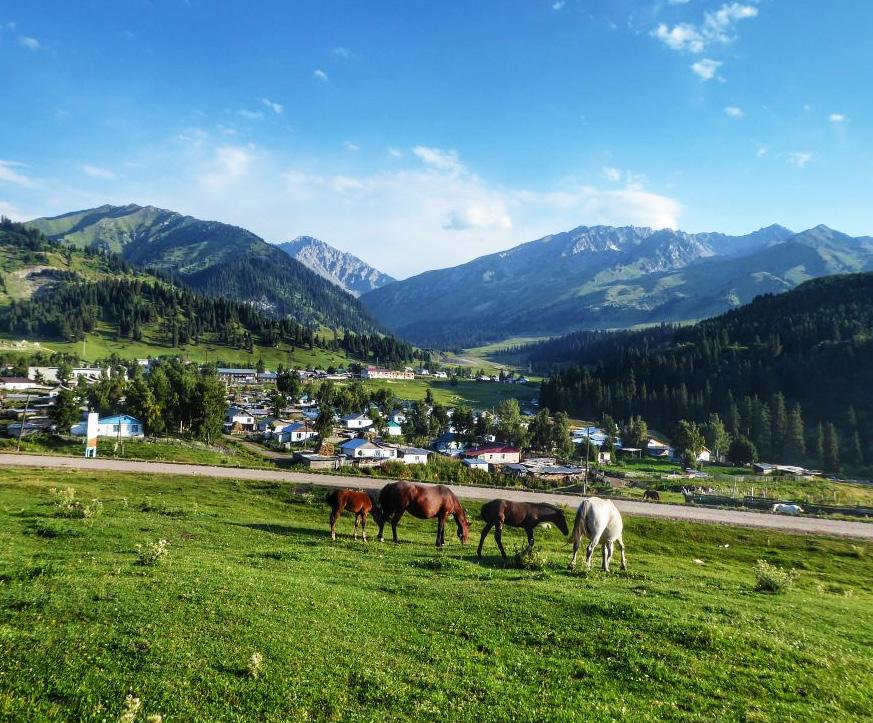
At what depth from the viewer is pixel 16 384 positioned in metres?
170

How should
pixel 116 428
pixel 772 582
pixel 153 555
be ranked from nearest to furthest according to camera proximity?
pixel 153 555, pixel 772 582, pixel 116 428

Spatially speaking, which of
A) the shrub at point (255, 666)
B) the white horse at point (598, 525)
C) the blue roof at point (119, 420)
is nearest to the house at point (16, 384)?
the blue roof at point (119, 420)

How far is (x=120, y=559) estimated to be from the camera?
65.7 ft

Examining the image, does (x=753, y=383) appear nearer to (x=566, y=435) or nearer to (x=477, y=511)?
(x=566, y=435)

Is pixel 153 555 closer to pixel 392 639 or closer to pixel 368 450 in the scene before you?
pixel 392 639

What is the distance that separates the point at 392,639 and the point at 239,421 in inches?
5840

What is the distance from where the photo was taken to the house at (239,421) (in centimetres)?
14788

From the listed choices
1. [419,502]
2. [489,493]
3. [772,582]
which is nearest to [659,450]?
[489,493]

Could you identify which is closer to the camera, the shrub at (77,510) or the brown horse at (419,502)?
the brown horse at (419,502)

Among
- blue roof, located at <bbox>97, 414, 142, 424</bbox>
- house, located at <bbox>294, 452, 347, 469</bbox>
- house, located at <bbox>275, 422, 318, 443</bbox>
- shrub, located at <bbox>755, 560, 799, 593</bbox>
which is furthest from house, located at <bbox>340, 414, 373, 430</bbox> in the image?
shrub, located at <bbox>755, 560, 799, 593</bbox>

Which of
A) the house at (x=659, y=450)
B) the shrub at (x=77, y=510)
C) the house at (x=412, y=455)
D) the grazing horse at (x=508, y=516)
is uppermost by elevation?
the grazing horse at (x=508, y=516)

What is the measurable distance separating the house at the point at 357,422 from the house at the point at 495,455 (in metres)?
42.0

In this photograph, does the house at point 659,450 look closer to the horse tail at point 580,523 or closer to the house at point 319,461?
the house at point 319,461

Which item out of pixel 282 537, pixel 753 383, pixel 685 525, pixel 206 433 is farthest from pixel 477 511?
pixel 753 383
